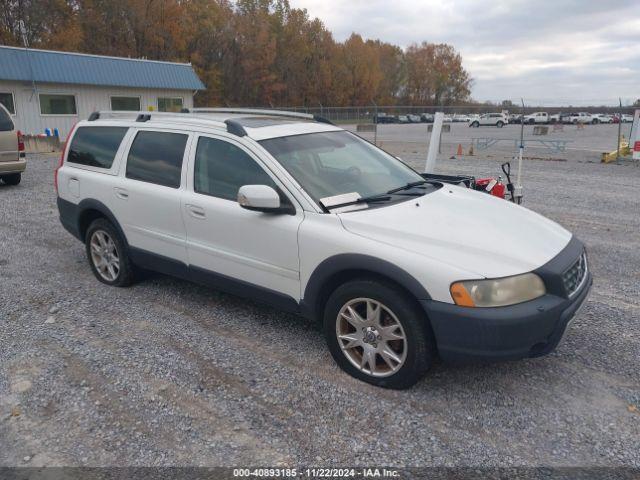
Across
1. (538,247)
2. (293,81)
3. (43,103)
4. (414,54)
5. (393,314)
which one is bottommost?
(393,314)

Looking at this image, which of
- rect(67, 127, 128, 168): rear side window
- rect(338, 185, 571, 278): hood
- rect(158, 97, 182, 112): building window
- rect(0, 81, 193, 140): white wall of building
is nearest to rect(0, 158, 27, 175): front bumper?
rect(67, 127, 128, 168): rear side window

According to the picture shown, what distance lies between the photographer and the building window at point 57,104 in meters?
23.4

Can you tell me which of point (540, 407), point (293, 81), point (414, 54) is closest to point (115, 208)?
point (540, 407)

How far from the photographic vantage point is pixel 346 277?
349cm

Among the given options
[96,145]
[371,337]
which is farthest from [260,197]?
[96,145]

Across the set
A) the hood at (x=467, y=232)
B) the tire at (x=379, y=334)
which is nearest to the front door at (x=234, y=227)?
the tire at (x=379, y=334)

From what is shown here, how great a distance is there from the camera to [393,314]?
3229 millimetres

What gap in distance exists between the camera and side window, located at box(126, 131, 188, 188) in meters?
4.50

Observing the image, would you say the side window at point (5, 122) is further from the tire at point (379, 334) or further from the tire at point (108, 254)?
the tire at point (379, 334)

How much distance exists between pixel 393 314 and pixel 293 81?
65876mm

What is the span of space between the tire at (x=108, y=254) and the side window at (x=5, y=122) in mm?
6954

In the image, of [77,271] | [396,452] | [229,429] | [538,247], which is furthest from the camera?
[77,271]

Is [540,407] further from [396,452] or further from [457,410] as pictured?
[396,452]

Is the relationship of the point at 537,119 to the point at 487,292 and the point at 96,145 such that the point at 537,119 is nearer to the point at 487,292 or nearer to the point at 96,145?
the point at 96,145
